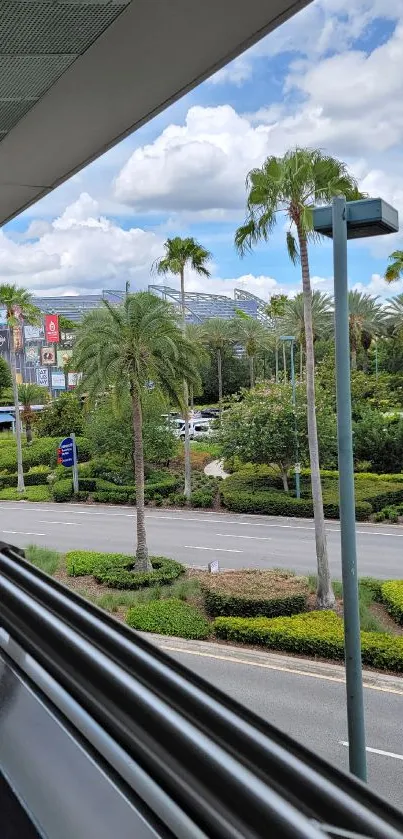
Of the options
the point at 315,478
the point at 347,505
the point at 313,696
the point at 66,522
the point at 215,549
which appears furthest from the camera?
the point at 66,522

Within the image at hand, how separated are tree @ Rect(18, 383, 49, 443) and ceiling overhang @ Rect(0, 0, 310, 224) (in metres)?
33.8

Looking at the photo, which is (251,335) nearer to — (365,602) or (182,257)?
(182,257)

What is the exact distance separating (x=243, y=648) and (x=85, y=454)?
70.6ft

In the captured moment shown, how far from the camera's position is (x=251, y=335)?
45.1m

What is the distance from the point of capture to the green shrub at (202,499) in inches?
935

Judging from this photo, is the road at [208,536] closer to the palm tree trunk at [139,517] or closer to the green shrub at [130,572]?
the green shrub at [130,572]

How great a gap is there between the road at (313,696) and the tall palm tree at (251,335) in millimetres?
34305

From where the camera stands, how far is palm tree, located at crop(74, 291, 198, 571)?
14.4m

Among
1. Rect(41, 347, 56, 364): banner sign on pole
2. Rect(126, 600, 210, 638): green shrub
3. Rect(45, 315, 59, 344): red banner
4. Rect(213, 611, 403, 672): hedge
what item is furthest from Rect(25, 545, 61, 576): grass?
Rect(45, 315, 59, 344): red banner

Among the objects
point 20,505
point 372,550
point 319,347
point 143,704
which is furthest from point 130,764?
point 319,347

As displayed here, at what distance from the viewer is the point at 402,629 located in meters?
11.7

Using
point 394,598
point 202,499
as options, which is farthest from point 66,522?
point 394,598

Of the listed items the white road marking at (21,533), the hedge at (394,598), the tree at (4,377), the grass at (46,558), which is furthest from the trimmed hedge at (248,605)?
the tree at (4,377)

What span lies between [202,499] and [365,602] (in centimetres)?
1149
